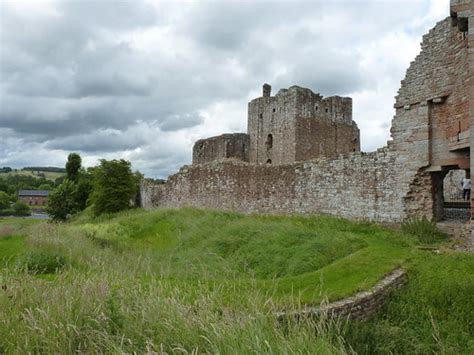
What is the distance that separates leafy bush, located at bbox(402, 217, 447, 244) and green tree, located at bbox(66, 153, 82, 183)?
39.9m

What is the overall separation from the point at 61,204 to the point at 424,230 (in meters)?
34.5

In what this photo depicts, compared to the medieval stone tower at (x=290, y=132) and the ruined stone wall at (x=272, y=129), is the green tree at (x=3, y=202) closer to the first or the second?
the medieval stone tower at (x=290, y=132)

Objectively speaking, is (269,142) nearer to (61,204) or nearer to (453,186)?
(453,186)

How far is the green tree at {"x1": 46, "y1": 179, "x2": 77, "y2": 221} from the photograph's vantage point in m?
38.1

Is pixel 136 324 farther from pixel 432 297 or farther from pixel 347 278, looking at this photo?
pixel 432 297

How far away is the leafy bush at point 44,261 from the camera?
8922 mm

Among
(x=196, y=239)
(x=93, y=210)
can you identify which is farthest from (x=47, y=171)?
(x=196, y=239)

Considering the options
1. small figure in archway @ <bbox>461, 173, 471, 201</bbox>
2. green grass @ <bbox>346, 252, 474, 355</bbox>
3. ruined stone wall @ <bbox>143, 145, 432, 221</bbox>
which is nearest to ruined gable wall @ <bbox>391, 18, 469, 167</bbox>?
ruined stone wall @ <bbox>143, 145, 432, 221</bbox>

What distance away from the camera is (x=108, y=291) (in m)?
5.34

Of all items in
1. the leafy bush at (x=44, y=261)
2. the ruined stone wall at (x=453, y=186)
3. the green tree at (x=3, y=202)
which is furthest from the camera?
the green tree at (x=3, y=202)

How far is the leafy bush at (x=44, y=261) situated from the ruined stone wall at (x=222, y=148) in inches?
1035

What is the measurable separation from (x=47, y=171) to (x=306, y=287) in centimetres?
16867

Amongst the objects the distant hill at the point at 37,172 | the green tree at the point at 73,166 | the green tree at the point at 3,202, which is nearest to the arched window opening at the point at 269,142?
the green tree at the point at 73,166

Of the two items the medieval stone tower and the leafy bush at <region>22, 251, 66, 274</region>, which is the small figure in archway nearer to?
the medieval stone tower
